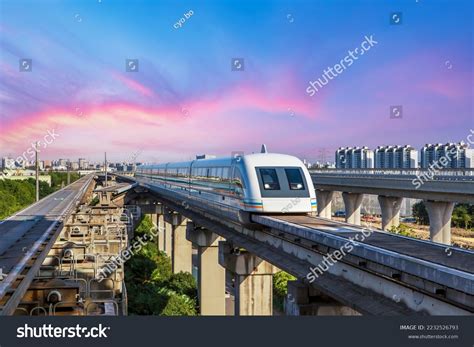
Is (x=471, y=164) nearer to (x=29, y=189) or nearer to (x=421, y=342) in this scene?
(x=421, y=342)

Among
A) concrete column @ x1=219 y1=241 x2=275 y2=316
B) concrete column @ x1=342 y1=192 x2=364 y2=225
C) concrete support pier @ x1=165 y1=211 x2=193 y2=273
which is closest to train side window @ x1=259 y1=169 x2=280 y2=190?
concrete column @ x1=219 y1=241 x2=275 y2=316

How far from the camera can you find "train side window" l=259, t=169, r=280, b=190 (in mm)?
18703

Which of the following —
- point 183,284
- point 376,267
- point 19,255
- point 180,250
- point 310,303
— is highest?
point 376,267

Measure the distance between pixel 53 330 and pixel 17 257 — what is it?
6.60m

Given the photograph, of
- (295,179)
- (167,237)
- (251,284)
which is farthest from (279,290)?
(167,237)

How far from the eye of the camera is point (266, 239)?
59.6ft

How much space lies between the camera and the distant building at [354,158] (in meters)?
75.6

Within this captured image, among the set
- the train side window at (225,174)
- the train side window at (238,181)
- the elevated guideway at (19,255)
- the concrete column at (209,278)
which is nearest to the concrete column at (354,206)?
the concrete column at (209,278)

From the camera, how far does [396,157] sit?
6644cm

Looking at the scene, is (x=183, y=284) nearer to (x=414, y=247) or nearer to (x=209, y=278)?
(x=209, y=278)

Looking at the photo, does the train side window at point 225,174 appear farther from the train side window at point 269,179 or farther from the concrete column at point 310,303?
the concrete column at point 310,303

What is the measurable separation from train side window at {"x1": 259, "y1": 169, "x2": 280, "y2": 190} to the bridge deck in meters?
2.68

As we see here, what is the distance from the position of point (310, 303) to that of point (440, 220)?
1715 centimetres

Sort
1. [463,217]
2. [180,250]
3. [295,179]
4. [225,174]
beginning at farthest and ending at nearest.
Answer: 1. [463,217]
2. [180,250]
3. [225,174]
4. [295,179]
